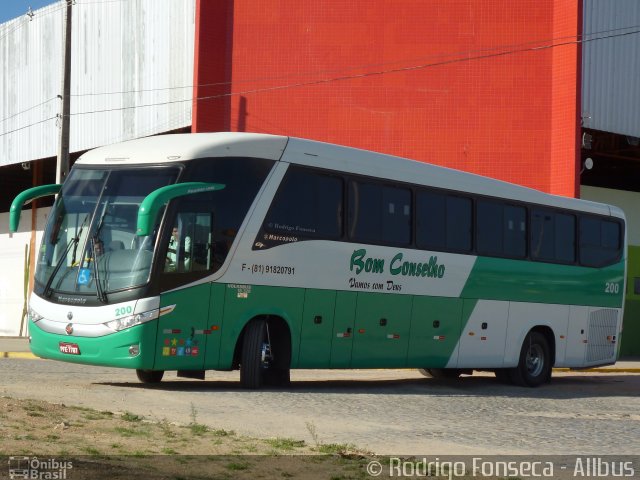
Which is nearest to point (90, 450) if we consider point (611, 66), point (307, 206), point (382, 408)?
point (382, 408)

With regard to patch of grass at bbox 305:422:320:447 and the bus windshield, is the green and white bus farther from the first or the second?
patch of grass at bbox 305:422:320:447

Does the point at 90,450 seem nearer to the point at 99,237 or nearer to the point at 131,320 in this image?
the point at 131,320

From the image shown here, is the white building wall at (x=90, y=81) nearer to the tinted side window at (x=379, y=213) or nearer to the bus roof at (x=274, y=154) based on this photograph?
the bus roof at (x=274, y=154)

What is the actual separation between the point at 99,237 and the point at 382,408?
4418 mm

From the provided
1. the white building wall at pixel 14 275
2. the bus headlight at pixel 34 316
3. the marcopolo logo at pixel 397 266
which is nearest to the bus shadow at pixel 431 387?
the bus headlight at pixel 34 316

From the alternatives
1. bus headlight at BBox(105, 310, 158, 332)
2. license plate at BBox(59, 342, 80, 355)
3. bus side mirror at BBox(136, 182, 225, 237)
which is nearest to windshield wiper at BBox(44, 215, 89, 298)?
license plate at BBox(59, 342, 80, 355)

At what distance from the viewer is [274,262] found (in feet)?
53.8

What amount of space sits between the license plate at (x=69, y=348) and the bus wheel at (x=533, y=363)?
29.5 feet

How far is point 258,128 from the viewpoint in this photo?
97.9 ft

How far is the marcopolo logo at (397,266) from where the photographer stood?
1767 centimetres

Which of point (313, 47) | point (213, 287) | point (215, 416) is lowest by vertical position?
point (215, 416)

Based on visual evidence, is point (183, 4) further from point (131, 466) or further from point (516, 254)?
point (131, 466)

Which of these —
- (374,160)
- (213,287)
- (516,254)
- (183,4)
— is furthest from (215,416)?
(183,4)

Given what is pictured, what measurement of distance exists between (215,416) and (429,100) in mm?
17943
